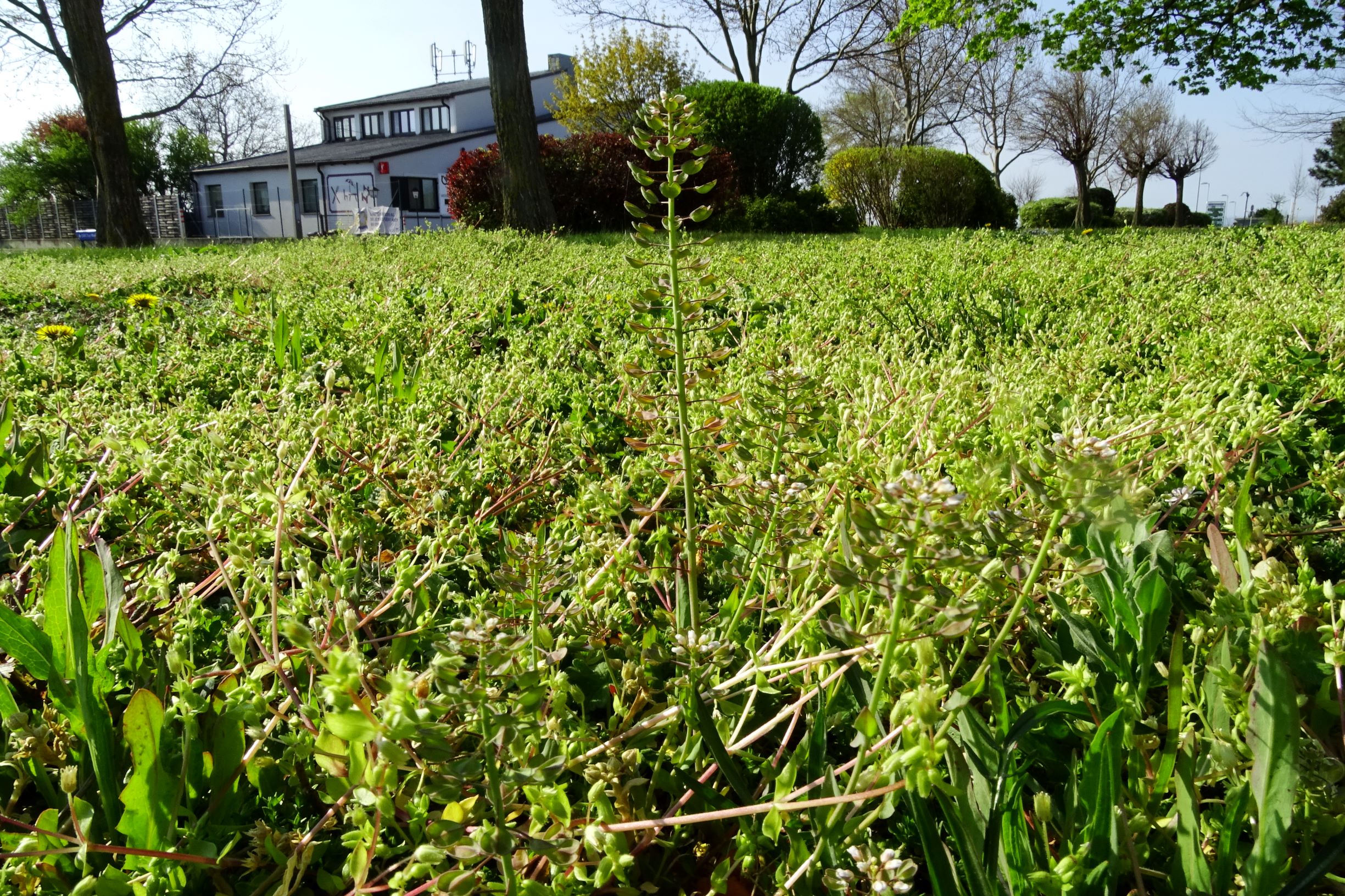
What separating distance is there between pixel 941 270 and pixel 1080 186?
41583 mm

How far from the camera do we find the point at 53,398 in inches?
94.0

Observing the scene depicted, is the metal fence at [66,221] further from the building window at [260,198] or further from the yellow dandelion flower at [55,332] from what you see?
the yellow dandelion flower at [55,332]

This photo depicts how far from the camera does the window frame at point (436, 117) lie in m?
52.8

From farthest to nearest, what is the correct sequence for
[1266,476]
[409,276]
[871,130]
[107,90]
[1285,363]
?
1. [871,130]
2. [107,90]
3. [409,276]
4. [1285,363]
5. [1266,476]

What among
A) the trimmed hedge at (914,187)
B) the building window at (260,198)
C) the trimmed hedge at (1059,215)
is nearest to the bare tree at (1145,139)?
the trimmed hedge at (1059,215)

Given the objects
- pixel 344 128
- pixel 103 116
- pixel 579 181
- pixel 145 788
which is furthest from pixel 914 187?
pixel 344 128

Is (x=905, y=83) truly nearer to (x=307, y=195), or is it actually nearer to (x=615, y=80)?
(x=615, y=80)

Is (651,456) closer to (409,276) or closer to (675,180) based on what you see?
(675,180)

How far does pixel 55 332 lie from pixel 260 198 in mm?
54079

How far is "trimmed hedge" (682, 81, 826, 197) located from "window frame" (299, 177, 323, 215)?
30.9 m

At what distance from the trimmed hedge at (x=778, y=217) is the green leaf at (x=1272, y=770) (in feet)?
62.7

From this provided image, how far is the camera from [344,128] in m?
57.6

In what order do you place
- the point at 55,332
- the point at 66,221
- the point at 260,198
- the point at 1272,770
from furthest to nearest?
the point at 260,198, the point at 66,221, the point at 55,332, the point at 1272,770

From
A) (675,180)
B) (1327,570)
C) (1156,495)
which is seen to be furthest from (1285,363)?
(675,180)
